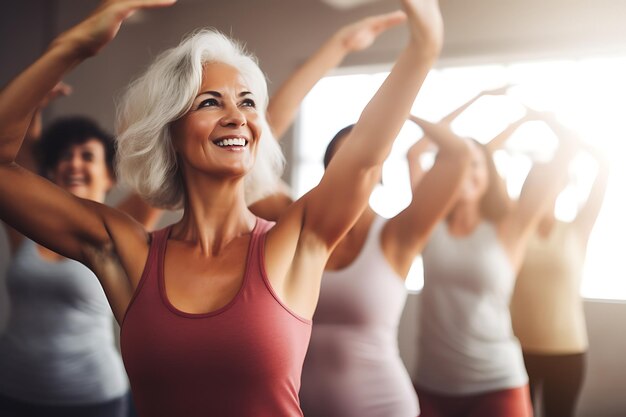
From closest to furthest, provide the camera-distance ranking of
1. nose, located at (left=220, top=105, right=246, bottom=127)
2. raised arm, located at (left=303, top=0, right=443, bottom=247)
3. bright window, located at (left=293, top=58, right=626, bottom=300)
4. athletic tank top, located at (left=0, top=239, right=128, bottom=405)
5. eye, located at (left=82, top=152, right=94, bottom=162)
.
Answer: raised arm, located at (left=303, top=0, right=443, bottom=247) → nose, located at (left=220, top=105, right=246, bottom=127) → bright window, located at (left=293, top=58, right=626, bottom=300) → athletic tank top, located at (left=0, top=239, right=128, bottom=405) → eye, located at (left=82, top=152, right=94, bottom=162)

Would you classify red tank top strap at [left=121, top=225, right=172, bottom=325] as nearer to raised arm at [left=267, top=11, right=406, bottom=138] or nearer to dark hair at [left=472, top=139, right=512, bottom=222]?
raised arm at [left=267, top=11, right=406, bottom=138]

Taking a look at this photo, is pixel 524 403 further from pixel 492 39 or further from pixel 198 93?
pixel 198 93

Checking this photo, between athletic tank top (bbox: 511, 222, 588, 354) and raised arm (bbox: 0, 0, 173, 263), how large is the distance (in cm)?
76

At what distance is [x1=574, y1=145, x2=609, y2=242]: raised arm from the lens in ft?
3.53

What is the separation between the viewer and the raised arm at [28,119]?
90 cm

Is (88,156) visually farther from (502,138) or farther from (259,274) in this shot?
(502,138)

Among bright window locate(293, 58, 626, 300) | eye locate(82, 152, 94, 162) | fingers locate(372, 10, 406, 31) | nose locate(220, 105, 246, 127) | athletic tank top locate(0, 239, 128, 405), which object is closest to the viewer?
nose locate(220, 105, 246, 127)

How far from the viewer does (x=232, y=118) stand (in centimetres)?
92

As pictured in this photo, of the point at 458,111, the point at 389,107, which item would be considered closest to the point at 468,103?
the point at 458,111

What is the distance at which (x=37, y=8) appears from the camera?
149cm

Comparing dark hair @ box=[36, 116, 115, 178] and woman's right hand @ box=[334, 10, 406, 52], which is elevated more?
woman's right hand @ box=[334, 10, 406, 52]

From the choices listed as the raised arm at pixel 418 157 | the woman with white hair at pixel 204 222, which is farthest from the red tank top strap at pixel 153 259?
the raised arm at pixel 418 157

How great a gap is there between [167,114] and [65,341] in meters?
0.67

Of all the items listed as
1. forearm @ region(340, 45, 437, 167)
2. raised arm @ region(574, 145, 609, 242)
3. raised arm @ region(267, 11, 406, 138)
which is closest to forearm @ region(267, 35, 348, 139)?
raised arm @ region(267, 11, 406, 138)
